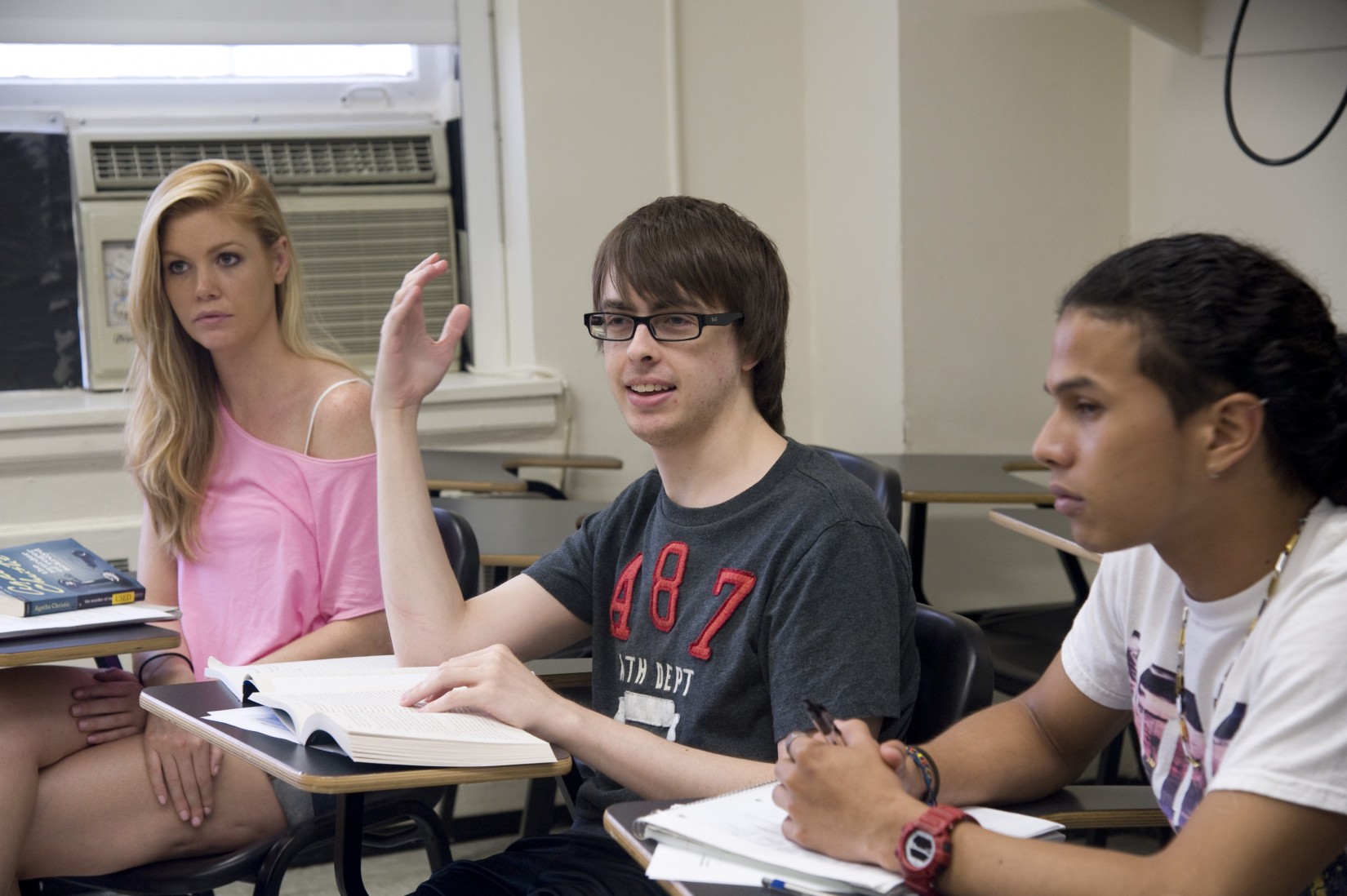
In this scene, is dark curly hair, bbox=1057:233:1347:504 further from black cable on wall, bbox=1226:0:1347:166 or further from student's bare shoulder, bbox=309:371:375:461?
black cable on wall, bbox=1226:0:1347:166

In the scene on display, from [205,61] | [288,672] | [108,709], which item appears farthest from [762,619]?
[205,61]

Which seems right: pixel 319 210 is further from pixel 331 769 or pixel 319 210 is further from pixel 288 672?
pixel 331 769

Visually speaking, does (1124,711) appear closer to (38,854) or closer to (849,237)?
(38,854)

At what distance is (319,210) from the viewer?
3434mm

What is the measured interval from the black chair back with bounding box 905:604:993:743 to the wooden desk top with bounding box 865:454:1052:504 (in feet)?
3.45

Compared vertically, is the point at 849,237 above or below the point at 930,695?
above

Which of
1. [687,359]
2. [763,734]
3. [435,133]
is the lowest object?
[763,734]

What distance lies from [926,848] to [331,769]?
523 millimetres

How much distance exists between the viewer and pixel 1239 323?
1.00 meters

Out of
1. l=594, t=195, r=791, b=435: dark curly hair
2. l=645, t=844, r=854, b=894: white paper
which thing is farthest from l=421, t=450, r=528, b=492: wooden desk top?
l=645, t=844, r=854, b=894: white paper

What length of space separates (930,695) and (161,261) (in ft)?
4.28

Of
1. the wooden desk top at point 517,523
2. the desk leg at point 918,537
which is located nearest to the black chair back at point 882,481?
the wooden desk top at point 517,523

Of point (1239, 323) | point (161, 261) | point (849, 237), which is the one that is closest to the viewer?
point (1239, 323)

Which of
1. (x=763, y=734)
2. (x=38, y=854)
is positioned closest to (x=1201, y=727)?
(x=763, y=734)
